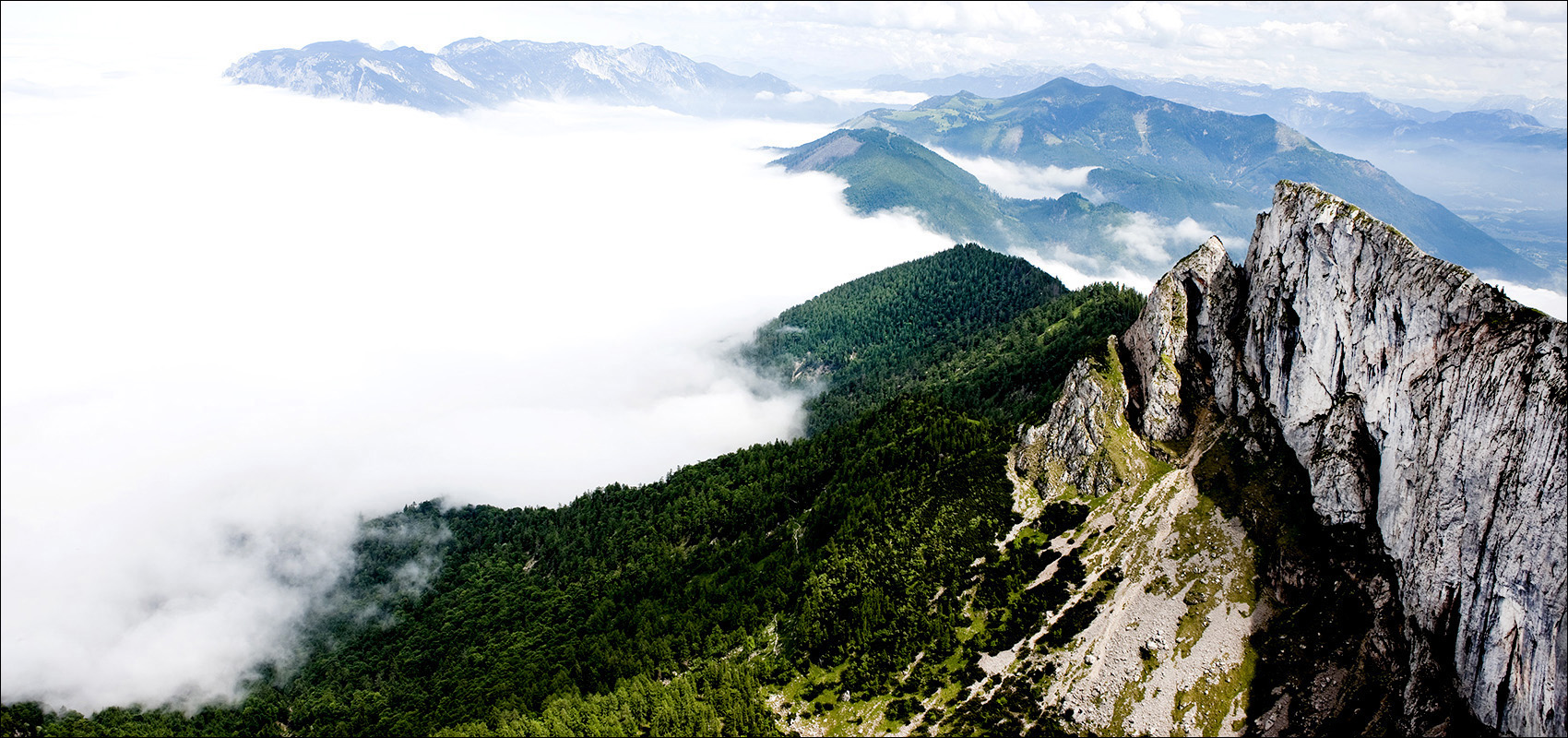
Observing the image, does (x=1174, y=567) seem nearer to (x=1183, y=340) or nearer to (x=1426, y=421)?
(x=1426, y=421)

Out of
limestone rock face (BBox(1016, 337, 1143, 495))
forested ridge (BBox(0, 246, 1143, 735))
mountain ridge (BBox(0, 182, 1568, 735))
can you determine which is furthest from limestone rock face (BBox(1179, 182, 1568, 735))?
forested ridge (BBox(0, 246, 1143, 735))

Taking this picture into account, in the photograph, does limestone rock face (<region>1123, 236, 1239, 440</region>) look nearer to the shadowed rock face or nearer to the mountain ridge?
the mountain ridge

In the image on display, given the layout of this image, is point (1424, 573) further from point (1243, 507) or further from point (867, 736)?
point (867, 736)

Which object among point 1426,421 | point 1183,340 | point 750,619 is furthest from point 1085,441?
point 750,619

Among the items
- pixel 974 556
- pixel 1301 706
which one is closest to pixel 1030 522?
pixel 974 556

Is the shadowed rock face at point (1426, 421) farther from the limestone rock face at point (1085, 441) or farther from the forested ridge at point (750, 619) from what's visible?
the forested ridge at point (750, 619)

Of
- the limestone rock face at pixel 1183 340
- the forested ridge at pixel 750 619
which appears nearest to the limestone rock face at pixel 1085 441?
the limestone rock face at pixel 1183 340

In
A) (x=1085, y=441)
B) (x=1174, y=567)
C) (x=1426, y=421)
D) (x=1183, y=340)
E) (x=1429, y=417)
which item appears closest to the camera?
(x=1429, y=417)
